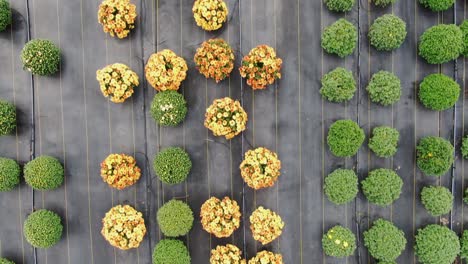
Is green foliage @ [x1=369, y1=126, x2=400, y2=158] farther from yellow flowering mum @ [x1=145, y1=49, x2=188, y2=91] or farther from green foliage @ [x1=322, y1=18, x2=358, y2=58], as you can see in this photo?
yellow flowering mum @ [x1=145, y1=49, x2=188, y2=91]

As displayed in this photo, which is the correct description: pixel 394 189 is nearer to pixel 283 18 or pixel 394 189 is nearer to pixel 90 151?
pixel 283 18

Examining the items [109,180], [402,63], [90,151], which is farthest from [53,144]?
[402,63]

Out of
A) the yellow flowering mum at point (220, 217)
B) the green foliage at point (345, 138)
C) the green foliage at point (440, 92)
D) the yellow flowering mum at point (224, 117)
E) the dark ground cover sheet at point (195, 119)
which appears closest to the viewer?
the yellow flowering mum at point (224, 117)

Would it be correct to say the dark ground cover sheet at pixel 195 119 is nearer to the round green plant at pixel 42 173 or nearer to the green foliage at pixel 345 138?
the round green plant at pixel 42 173

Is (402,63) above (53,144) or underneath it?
above

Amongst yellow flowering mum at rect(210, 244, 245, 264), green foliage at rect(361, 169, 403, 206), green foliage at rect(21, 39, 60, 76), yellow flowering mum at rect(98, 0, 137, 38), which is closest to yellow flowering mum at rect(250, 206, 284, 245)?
yellow flowering mum at rect(210, 244, 245, 264)

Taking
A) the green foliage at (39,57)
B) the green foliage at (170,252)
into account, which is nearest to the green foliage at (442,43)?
the green foliage at (170,252)

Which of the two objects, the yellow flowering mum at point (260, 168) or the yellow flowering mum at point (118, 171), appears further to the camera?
the yellow flowering mum at point (118, 171)
